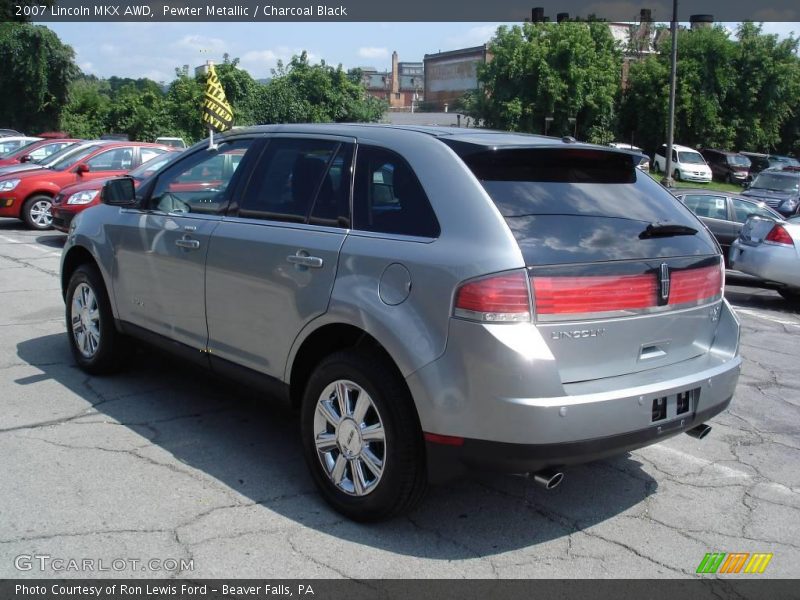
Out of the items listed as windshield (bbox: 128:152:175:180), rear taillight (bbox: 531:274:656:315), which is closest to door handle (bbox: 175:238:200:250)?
rear taillight (bbox: 531:274:656:315)

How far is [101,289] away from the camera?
588cm

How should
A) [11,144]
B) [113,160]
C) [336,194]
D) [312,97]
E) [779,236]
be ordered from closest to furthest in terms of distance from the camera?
[336,194] → [779,236] → [113,160] → [11,144] → [312,97]


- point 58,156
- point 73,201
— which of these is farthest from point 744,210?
point 58,156

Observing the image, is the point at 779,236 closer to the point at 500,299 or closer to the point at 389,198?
the point at 389,198

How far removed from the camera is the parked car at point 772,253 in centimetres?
1058

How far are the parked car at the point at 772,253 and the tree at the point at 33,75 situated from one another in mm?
44316

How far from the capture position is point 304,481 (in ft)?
14.4

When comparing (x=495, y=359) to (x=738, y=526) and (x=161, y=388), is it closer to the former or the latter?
(x=738, y=526)

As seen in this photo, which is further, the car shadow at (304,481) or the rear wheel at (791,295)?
the rear wheel at (791,295)

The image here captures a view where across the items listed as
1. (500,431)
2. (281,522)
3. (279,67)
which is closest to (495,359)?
(500,431)

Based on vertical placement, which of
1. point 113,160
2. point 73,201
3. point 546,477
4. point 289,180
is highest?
point 113,160

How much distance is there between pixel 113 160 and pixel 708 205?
10.8m

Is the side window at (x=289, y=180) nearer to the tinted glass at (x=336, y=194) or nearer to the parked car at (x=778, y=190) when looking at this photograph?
the tinted glass at (x=336, y=194)

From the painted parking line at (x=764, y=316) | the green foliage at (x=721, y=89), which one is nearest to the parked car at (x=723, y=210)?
the painted parking line at (x=764, y=316)
